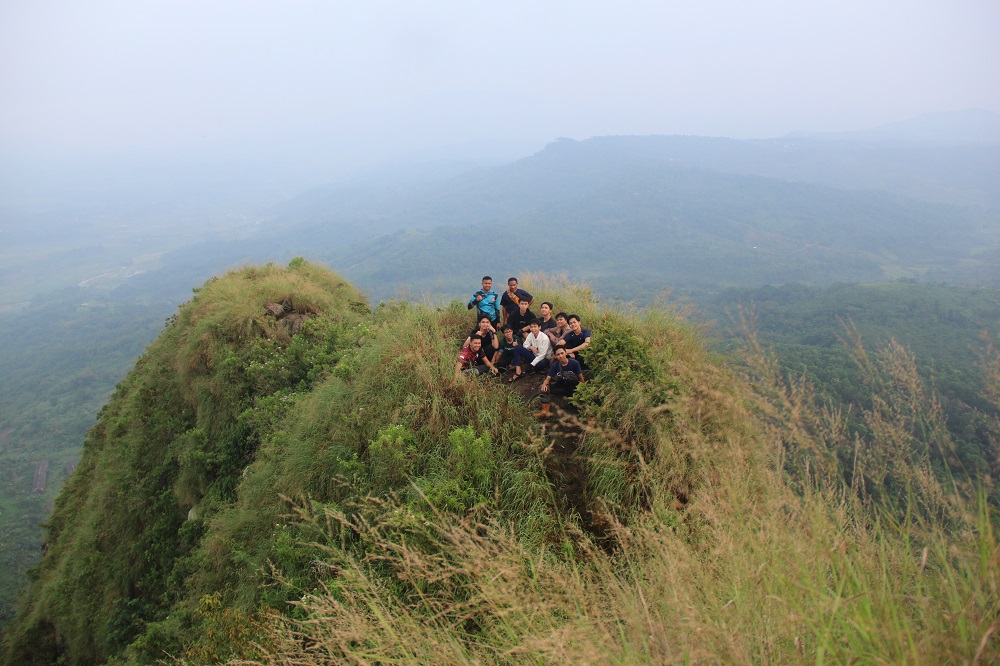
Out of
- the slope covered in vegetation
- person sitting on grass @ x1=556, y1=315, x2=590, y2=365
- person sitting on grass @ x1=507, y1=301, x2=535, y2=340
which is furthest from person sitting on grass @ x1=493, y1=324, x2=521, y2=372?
the slope covered in vegetation

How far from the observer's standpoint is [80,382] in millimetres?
97438

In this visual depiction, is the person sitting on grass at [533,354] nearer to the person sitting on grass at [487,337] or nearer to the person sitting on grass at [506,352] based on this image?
the person sitting on grass at [506,352]

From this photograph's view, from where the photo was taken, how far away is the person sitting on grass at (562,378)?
21.1 feet

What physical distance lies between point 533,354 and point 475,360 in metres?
0.91

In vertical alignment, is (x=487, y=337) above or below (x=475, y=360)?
above

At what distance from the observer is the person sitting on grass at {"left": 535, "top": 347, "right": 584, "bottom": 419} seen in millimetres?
6436

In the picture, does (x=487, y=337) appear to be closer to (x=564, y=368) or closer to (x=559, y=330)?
(x=559, y=330)

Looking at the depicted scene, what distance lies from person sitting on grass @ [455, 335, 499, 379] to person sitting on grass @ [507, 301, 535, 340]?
1162 mm

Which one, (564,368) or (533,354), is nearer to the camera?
(564,368)

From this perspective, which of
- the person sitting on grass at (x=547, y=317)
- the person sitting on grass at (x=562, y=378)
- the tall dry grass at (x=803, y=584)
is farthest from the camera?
the person sitting on grass at (x=547, y=317)

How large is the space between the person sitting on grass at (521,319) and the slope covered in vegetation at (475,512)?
0.88m

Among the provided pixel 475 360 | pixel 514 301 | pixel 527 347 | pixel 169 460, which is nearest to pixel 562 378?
pixel 527 347

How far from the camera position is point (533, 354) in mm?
7398

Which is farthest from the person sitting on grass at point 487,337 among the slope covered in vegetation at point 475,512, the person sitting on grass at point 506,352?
the slope covered in vegetation at point 475,512
